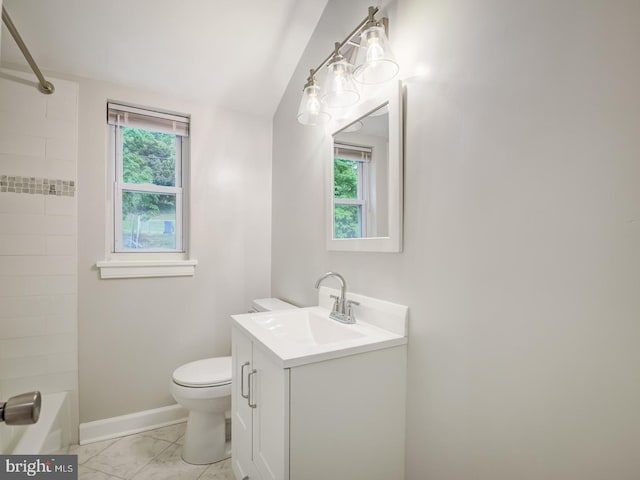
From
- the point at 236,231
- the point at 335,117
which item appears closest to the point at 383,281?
the point at 335,117

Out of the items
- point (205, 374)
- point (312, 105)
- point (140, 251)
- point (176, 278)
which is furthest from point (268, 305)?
point (312, 105)

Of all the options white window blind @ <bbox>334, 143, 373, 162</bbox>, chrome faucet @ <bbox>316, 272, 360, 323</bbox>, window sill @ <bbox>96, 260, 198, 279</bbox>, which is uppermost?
white window blind @ <bbox>334, 143, 373, 162</bbox>

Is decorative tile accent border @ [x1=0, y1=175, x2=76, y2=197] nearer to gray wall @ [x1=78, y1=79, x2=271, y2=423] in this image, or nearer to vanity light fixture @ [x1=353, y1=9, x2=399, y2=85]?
gray wall @ [x1=78, y1=79, x2=271, y2=423]

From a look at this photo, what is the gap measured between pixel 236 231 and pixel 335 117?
1159 mm

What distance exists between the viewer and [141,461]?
1739 millimetres

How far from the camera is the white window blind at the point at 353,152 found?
1.44m

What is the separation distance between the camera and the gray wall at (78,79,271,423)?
1.91 m

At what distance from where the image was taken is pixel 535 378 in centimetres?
83

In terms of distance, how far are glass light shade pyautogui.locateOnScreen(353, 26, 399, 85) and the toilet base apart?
1871 millimetres

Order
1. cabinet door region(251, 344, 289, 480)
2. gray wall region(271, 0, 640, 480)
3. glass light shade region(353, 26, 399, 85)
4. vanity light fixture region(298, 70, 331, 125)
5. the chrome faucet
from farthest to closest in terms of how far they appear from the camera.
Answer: vanity light fixture region(298, 70, 331, 125)
the chrome faucet
glass light shade region(353, 26, 399, 85)
cabinet door region(251, 344, 289, 480)
gray wall region(271, 0, 640, 480)

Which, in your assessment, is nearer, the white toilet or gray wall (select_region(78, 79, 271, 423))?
the white toilet

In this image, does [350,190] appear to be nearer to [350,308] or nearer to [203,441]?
[350,308]

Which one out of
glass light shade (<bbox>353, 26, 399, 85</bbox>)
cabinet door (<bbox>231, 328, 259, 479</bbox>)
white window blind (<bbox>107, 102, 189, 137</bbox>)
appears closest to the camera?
glass light shade (<bbox>353, 26, 399, 85</bbox>)

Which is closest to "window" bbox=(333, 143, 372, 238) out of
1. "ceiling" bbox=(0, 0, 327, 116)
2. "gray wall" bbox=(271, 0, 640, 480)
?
"gray wall" bbox=(271, 0, 640, 480)
